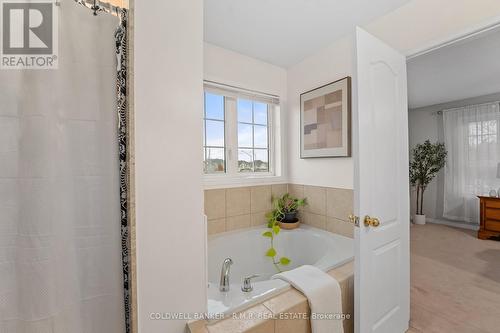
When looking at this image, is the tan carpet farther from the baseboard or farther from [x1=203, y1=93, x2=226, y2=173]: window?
[x1=203, y1=93, x2=226, y2=173]: window

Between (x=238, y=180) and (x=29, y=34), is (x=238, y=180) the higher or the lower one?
the lower one

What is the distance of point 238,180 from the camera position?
7.50 ft

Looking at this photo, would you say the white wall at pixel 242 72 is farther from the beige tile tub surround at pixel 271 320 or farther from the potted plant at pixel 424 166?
the potted plant at pixel 424 166

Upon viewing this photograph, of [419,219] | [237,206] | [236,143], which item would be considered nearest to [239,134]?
[236,143]

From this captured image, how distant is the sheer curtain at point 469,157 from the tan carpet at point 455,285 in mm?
825

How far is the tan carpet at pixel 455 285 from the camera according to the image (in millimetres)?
1715

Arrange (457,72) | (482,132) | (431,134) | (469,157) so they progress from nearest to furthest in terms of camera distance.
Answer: (457,72) → (482,132) → (469,157) → (431,134)

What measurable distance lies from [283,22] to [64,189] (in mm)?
1863

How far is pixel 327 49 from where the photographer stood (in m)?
2.16

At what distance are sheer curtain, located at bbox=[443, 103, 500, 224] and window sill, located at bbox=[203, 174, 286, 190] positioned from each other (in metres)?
4.05

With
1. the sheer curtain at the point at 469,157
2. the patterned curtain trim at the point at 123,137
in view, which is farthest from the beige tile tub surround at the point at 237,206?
the sheer curtain at the point at 469,157

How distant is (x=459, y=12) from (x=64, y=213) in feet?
7.79

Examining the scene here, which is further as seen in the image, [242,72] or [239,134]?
[239,134]

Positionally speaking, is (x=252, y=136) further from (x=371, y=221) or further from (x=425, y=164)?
(x=425, y=164)
